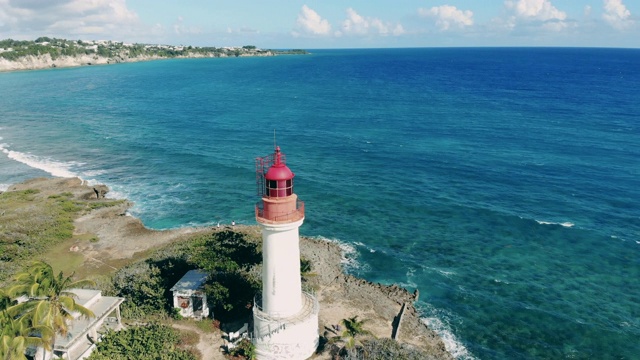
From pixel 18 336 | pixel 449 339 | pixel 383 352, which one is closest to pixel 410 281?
pixel 449 339

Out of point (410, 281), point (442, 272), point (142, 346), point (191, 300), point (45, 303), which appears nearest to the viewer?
point (45, 303)

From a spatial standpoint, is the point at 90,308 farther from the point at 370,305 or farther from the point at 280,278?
the point at 370,305

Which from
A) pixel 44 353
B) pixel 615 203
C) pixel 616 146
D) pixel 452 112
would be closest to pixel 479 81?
pixel 452 112

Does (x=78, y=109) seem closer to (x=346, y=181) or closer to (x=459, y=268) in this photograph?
(x=346, y=181)

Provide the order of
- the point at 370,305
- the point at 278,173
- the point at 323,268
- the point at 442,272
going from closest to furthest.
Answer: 1. the point at 278,173
2. the point at 370,305
3. the point at 323,268
4. the point at 442,272

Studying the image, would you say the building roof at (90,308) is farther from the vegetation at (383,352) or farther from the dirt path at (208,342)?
the vegetation at (383,352)

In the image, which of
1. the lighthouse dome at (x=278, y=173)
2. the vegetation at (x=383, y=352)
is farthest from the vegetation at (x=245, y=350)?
the lighthouse dome at (x=278, y=173)

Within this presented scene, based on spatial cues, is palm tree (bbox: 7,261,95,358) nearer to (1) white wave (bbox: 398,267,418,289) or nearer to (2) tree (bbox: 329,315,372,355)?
(2) tree (bbox: 329,315,372,355)
